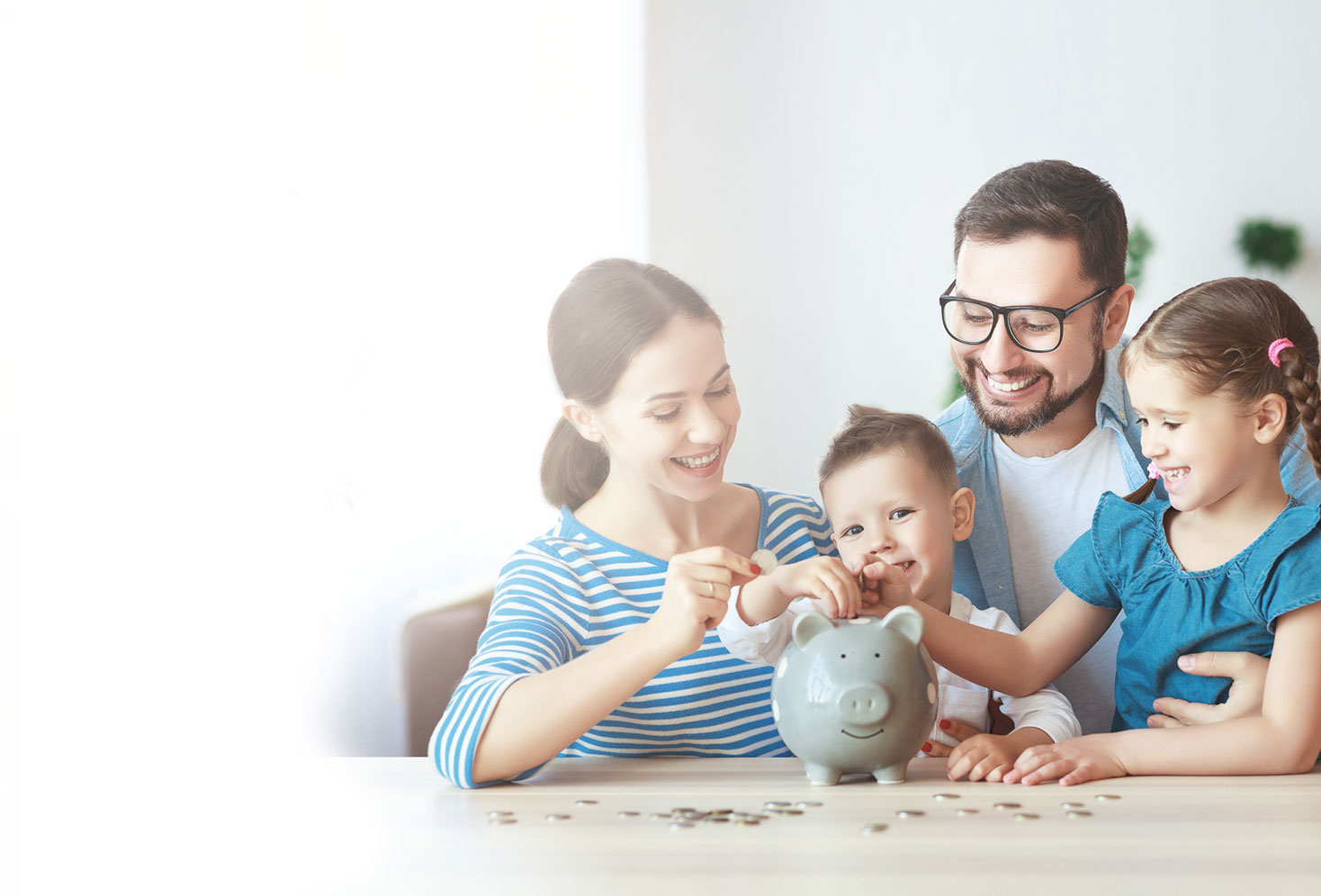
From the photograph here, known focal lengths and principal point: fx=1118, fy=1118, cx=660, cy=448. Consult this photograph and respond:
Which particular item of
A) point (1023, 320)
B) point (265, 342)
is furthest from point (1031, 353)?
point (265, 342)

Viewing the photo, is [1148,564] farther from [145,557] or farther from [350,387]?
[350,387]

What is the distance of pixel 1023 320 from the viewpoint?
4.79 ft

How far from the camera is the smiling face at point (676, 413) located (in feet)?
3.86

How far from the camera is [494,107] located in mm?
2488

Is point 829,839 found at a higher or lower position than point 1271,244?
lower

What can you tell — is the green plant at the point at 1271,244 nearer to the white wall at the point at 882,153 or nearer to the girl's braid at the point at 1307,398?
the white wall at the point at 882,153

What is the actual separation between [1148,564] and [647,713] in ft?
1.74

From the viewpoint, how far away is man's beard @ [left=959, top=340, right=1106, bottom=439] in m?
1.49

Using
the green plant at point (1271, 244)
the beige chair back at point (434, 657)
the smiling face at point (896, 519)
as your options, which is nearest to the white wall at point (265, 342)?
the beige chair back at point (434, 657)

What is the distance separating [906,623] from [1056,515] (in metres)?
0.71

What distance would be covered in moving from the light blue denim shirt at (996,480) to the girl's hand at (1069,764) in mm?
543

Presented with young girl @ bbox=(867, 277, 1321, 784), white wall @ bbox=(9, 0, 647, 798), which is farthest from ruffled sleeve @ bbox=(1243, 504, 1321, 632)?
white wall @ bbox=(9, 0, 647, 798)

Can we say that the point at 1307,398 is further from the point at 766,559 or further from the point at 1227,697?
the point at 766,559

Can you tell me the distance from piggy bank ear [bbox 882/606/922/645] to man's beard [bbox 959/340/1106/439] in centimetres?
66
